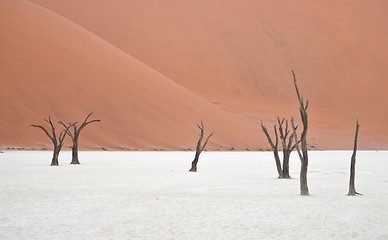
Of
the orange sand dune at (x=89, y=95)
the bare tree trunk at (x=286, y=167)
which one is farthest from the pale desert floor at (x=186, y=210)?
the orange sand dune at (x=89, y=95)

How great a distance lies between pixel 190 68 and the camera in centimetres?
4912

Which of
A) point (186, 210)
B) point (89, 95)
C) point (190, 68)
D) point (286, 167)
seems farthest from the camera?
point (190, 68)

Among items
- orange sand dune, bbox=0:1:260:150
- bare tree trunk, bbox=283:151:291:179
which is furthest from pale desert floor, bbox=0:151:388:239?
orange sand dune, bbox=0:1:260:150

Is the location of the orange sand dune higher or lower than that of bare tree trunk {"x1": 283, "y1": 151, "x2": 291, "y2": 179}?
higher

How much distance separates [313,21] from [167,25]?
15.7m

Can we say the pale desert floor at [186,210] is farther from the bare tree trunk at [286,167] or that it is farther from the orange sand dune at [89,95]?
the orange sand dune at [89,95]

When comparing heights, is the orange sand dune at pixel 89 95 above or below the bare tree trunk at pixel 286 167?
above

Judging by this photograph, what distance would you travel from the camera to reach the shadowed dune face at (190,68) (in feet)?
104

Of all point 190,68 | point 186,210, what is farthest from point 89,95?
point 186,210

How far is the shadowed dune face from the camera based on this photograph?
31750mm

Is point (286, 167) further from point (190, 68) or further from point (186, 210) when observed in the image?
point (190, 68)

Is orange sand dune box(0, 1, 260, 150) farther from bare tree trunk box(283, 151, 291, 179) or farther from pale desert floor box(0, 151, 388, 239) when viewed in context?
pale desert floor box(0, 151, 388, 239)

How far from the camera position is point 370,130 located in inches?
1900

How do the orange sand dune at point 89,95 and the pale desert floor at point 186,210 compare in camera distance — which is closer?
the pale desert floor at point 186,210
